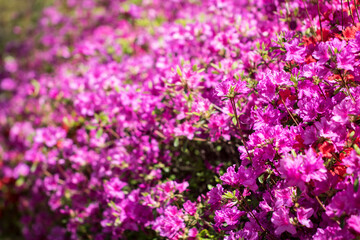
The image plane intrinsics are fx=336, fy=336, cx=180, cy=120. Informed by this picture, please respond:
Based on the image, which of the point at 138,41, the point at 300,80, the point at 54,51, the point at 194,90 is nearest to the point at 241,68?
the point at 194,90

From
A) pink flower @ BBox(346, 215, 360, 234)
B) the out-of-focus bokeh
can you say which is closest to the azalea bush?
pink flower @ BBox(346, 215, 360, 234)

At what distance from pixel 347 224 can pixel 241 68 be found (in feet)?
4.21

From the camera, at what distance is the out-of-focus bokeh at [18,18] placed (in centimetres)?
724

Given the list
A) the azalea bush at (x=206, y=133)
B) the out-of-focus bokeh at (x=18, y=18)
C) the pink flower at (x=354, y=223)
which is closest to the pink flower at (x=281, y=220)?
the azalea bush at (x=206, y=133)

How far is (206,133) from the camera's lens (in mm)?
2393

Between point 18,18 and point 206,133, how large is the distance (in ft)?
23.5

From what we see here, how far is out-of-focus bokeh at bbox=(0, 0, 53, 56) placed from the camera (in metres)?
7.24

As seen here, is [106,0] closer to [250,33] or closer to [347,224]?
[250,33]

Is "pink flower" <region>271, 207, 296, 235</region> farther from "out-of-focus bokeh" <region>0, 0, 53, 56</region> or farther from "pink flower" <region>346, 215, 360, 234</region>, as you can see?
"out-of-focus bokeh" <region>0, 0, 53, 56</region>

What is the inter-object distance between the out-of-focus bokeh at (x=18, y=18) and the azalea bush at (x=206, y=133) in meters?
2.56

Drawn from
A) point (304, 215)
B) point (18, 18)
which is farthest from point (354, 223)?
point (18, 18)

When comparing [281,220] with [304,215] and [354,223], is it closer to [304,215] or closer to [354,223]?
[304,215]

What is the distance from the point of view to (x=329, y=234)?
1.39m

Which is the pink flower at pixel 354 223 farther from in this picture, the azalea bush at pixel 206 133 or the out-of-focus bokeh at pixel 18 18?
the out-of-focus bokeh at pixel 18 18
